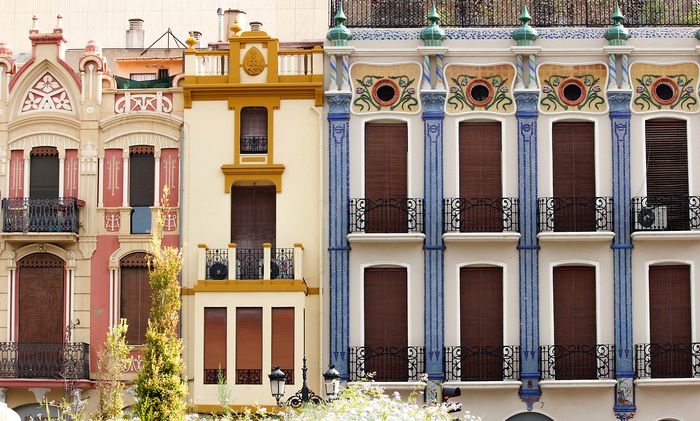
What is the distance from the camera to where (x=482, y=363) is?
44562mm

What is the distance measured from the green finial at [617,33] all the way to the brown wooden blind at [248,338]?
11379 millimetres

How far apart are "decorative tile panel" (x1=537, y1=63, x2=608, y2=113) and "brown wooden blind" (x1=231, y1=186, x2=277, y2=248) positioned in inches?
293

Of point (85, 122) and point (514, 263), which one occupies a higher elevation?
point (85, 122)

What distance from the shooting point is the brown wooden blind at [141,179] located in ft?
150

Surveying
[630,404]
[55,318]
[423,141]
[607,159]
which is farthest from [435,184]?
[55,318]

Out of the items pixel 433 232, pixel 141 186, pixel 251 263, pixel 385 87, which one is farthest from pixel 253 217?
pixel 385 87

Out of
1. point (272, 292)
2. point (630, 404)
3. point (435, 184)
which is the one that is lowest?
point (630, 404)

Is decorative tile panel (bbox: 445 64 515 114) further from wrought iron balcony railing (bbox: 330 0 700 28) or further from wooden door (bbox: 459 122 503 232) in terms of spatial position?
wrought iron balcony railing (bbox: 330 0 700 28)

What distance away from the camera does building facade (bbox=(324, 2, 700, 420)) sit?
1750 inches

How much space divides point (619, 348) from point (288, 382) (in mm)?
8419

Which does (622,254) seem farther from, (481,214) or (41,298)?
(41,298)

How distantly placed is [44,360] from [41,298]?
Answer: 1.69m

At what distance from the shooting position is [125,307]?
45344 millimetres

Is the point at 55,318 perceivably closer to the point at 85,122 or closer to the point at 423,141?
the point at 85,122
